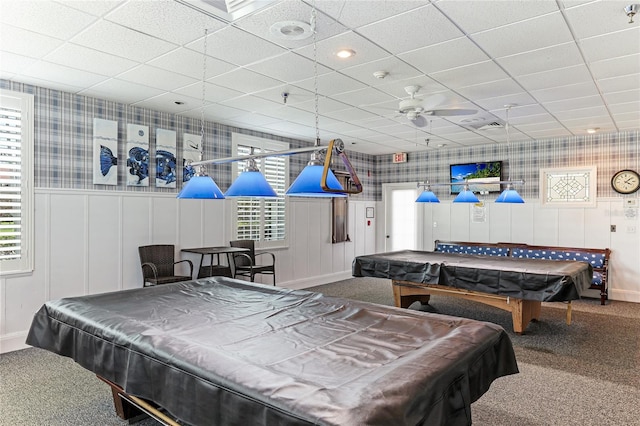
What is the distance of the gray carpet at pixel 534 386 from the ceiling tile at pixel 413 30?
2742mm

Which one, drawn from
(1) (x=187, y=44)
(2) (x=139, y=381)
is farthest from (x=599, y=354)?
(1) (x=187, y=44)

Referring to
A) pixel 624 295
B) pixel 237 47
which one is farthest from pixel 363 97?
pixel 624 295

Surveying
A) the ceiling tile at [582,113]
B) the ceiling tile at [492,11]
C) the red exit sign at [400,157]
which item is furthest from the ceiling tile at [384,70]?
the red exit sign at [400,157]

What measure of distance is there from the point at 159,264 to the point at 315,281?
3198mm

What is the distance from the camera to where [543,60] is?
354 centimetres

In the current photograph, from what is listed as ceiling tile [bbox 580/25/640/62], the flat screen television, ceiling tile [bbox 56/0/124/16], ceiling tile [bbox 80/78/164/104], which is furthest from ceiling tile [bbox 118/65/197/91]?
the flat screen television

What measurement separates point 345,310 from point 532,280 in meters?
2.58

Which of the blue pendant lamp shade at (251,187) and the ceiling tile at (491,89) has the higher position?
the ceiling tile at (491,89)

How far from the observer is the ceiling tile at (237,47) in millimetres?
3105

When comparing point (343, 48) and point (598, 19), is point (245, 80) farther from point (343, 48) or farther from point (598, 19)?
point (598, 19)

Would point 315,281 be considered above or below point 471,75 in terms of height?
below

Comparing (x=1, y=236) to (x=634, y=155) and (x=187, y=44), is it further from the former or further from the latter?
(x=634, y=155)

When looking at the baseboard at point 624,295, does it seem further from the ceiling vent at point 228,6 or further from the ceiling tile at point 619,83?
the ceiling vent at point 228,6

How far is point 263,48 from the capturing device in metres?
3.35
